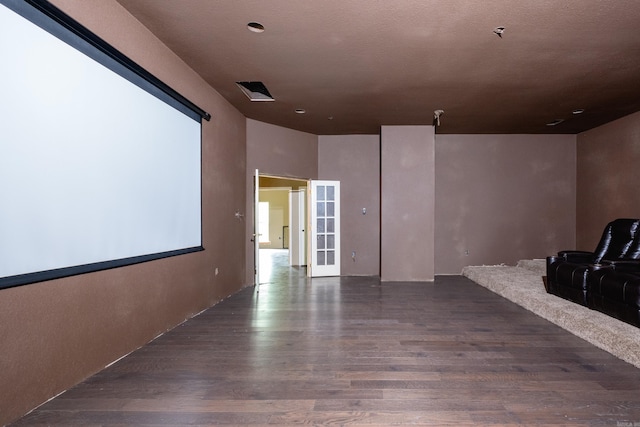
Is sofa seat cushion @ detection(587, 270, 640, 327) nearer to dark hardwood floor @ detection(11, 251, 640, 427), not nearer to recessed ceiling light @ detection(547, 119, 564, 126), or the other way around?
dark hardwood floor @ detection(11, 251, 640, 427)

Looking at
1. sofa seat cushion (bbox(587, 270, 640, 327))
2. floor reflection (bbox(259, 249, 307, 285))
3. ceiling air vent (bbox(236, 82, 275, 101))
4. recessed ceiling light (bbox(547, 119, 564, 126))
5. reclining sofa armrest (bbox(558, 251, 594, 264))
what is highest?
ceiling air vent (bbox(236, 82, 275, 101))

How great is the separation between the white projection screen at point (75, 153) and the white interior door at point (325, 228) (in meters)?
3.92

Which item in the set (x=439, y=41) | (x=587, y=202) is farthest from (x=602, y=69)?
(x=587, y=202)

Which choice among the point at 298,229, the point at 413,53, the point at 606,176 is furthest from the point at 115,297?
the point at 606,176

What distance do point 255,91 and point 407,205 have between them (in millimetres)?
3561

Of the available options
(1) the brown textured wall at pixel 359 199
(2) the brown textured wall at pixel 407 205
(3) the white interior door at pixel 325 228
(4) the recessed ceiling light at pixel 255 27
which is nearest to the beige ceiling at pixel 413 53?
(4) the recessed ceiling light at pixel 255 27

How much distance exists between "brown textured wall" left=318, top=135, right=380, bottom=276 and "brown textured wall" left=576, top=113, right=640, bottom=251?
14.2 ft

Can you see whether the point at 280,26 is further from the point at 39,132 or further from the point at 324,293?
the point at 324,293

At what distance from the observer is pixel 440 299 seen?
541 cm

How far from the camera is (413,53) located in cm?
389

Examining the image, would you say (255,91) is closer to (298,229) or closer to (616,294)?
(298,229)

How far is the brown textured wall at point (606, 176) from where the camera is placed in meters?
6.38

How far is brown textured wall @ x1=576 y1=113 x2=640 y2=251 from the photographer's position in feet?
20.9

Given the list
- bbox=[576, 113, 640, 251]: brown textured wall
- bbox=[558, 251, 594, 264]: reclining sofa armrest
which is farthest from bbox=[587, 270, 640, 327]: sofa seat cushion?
bbox=[576, 113, 640, 251]: brown textured wall
